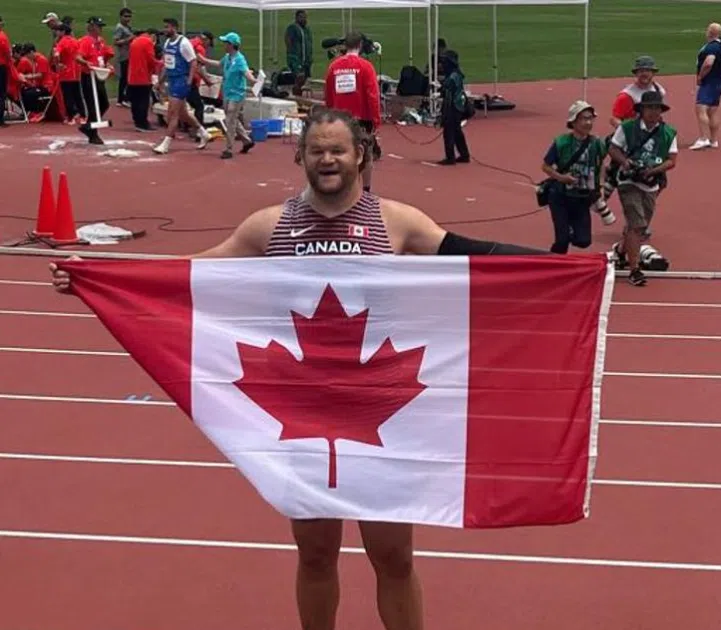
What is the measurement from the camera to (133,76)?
21141 millimetres

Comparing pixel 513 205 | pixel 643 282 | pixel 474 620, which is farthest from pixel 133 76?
pixel 474 620

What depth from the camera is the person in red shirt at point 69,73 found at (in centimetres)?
2153

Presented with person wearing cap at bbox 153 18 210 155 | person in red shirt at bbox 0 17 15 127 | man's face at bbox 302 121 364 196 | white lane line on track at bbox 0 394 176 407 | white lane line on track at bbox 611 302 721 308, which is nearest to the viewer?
man's face at bbox 302 121 364 196

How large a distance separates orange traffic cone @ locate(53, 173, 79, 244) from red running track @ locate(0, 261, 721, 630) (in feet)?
14.4

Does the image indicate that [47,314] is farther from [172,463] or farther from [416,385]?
[416,385]

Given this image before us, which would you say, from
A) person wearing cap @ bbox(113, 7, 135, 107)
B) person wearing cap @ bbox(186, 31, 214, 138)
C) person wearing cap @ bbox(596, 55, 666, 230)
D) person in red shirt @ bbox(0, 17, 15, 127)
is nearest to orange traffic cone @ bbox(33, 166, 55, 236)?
person wearing cap @ bbox(596, 55, 666, 230)

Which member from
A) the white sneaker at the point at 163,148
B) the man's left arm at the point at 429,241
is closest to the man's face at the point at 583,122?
the man's left arm at the point at 429,241

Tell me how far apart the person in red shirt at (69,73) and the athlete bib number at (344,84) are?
24.3 ft

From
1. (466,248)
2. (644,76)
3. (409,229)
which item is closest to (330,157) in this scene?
(409,229)

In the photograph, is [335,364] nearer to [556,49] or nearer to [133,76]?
[133,76]

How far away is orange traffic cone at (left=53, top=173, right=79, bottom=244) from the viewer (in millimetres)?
13109

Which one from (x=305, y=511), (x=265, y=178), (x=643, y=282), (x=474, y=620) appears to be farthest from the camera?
(x=265, y=178)

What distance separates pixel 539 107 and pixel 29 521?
69.5 feet

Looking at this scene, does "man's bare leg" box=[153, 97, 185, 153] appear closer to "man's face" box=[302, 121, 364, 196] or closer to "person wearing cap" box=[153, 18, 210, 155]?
"person wearing cap" box=[153, 18, 210, 155]
